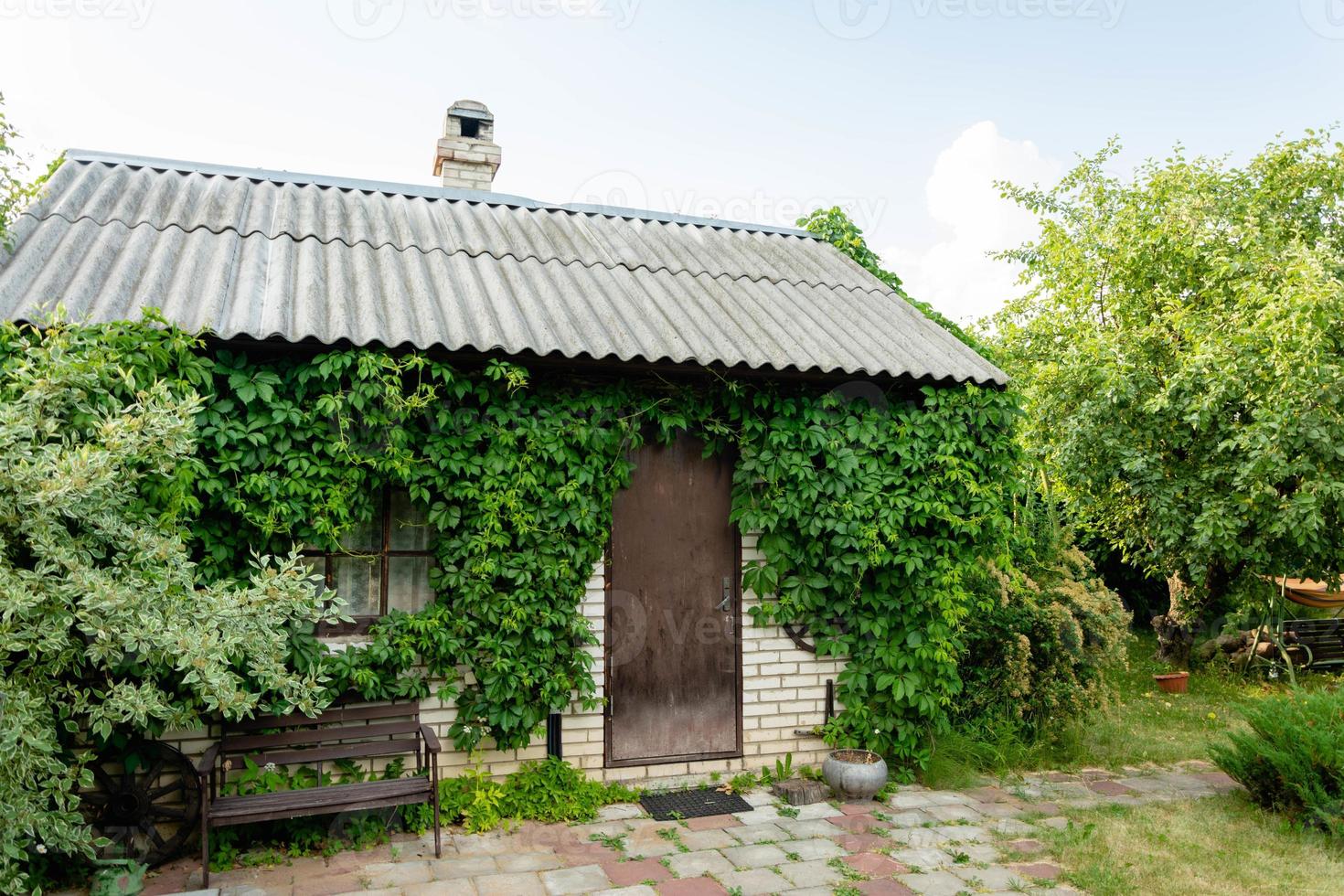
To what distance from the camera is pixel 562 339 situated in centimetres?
567

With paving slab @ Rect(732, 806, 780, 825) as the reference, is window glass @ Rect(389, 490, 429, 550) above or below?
above

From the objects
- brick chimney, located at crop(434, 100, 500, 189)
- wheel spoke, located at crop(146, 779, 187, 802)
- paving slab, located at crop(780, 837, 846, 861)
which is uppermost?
brick chimney, located at crop(434, 100, 500, 189)

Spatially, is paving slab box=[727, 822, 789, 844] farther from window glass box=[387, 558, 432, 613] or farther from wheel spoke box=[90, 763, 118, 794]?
wheel spoke box=[90, 763, 118, 794]

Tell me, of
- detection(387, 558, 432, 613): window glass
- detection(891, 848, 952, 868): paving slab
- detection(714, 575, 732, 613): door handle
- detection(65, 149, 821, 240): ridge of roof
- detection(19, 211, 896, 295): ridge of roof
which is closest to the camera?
detection(891, 848, 952, 868): paving slab

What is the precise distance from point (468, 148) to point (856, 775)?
6888 millimetres

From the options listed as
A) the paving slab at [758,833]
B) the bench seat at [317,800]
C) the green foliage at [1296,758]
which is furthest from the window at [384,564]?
the green foliage at [1296,758]

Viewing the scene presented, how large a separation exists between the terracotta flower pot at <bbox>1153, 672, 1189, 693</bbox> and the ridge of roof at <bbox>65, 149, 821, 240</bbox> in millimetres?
6168

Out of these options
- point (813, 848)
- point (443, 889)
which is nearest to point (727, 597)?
point (813, 848)

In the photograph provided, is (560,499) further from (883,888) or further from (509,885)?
(883,888)

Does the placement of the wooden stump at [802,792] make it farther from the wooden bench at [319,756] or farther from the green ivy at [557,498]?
the wooden bench at [319,756]

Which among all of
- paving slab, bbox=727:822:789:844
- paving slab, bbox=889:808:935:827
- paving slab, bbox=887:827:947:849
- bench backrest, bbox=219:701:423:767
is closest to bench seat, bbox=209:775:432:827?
bench backrest, bbox=219:701:423:767

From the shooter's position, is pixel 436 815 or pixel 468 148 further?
pixel 468 148

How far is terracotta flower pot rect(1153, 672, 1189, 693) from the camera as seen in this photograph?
32.0 feet

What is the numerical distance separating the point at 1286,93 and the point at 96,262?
13319mm
